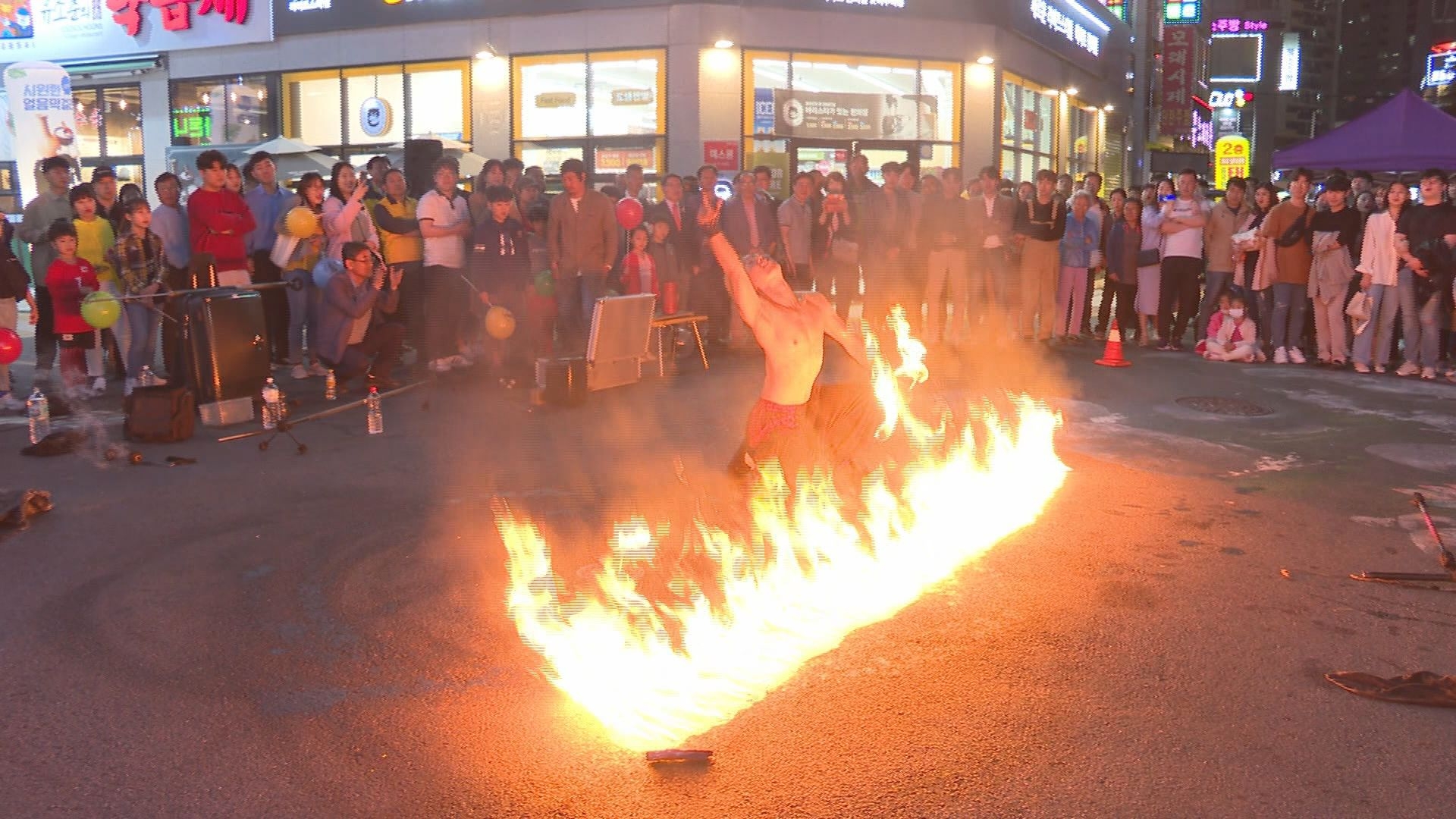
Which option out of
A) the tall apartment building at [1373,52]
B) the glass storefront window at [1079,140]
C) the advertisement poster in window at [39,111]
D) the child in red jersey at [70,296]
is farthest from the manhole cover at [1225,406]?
the tall apartment building at [1373,52]

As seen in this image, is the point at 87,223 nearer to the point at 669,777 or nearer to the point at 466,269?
the point at 466,269

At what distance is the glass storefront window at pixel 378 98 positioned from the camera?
72.7 feet

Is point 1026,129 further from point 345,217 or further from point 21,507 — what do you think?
point 21,507

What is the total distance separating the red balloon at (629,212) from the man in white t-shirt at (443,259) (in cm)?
157

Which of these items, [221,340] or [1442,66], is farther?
[1442,66]

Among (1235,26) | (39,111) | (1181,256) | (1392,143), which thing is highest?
(1235,26)

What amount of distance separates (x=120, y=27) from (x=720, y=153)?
579 inches

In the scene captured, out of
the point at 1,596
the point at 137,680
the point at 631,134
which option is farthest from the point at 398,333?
the point at 631,134

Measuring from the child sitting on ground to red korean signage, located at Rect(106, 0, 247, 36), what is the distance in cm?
1965

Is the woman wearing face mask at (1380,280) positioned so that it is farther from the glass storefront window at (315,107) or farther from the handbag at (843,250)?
the glass storefront window at (315,107)

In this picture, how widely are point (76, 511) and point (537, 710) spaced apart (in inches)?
165

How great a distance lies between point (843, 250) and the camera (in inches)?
545

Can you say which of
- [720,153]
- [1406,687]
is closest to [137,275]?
[1406,687]

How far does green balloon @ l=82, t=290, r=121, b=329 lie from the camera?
30.4 feet
